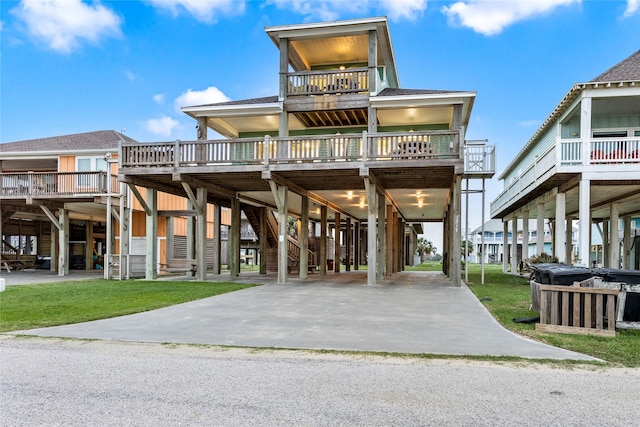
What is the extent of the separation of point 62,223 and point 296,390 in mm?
21424

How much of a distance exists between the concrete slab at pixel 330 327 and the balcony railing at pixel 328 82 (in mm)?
8800

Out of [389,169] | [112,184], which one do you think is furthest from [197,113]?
[389,169]

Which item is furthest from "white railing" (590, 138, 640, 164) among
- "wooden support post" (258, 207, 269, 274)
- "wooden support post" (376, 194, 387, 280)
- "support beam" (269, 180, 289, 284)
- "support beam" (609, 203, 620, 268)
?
"wooden support post" (258, 207, 269, 274)

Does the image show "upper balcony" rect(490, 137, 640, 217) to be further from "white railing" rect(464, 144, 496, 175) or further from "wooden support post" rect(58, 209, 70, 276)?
"wooden support post" rect(58, 209, 70, 276)

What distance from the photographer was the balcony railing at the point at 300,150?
1417 cm

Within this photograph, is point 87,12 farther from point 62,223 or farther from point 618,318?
point 618,318

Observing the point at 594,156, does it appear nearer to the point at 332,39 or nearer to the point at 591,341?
the point at 591,341

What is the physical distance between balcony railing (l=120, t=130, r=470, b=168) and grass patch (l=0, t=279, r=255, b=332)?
437cm

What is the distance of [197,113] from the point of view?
693 inches

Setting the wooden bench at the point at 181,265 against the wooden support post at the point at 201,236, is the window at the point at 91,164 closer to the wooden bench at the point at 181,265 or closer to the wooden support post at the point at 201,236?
the wooden bench at the point at 181,265

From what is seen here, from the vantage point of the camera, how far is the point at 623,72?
1419cm

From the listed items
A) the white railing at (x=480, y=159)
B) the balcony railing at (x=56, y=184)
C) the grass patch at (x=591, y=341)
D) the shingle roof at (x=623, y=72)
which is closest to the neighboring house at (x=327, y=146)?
the white railing at (x=480, y=159)

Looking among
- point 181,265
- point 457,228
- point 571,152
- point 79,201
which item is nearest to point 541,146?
point 571,152

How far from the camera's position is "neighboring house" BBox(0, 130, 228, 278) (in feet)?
64.2
